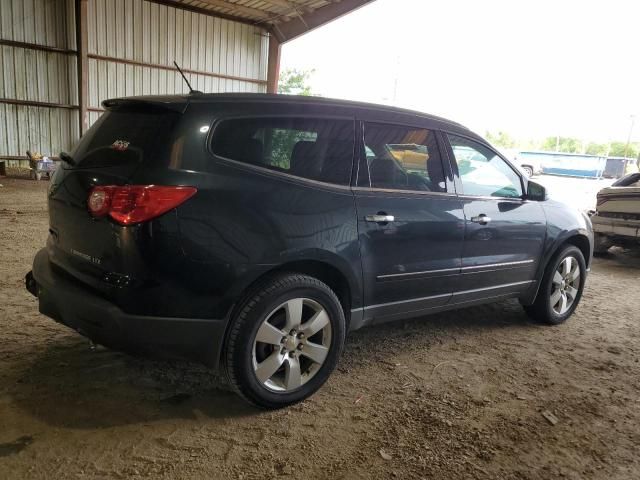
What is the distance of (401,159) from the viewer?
3357mm

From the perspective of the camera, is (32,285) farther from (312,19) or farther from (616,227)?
(312,19)

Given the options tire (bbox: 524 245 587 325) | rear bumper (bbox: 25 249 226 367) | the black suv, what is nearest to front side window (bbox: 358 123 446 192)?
the black suv

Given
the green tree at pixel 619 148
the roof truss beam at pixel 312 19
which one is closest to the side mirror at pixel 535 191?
the roof truss beam at pixel 312 19

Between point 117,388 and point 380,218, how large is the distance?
183cm

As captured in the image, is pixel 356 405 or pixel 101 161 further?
pixel 356 405

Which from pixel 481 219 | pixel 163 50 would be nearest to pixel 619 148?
pixel 163 50

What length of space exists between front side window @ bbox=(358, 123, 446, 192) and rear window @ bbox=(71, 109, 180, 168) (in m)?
1.18

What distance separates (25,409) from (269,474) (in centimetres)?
136

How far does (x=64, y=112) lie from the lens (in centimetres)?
1472

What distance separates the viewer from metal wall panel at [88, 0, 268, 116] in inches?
585

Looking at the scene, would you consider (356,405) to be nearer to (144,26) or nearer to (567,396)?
(567,396)

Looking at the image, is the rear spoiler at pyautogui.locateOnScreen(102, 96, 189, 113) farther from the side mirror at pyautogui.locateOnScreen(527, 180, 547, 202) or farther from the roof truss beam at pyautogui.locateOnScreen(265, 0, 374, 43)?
the roof truss beam at pyautogui.locateOnScreen(265, 0, 374, 43)

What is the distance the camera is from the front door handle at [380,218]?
3.01m

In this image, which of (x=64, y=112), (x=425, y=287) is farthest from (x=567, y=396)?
(x=64, y=112)
